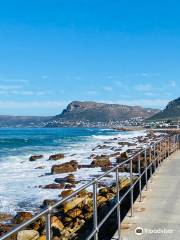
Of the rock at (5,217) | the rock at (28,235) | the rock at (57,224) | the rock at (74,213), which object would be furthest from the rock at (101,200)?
the rock at (28,235)

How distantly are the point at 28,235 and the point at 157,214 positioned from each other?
2.53 meters

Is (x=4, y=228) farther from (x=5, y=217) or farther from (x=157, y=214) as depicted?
(x=157, y=214)

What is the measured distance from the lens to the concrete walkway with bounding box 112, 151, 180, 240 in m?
6.88

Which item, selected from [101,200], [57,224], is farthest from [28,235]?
[101,200]

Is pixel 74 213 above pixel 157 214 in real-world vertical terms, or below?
below

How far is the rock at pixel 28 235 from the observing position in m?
8.77

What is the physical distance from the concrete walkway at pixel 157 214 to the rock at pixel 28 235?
1933 mm

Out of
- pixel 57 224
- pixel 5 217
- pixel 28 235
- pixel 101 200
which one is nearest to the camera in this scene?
pixel 28 235

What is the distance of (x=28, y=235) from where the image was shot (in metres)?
9.04

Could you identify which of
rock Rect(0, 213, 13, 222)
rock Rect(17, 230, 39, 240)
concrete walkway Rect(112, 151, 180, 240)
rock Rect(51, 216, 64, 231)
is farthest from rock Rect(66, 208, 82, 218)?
rock Rect(0, 213, 13, 222)

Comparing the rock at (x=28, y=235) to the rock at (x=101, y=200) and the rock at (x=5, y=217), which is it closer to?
the rock at (x=101, y=200)

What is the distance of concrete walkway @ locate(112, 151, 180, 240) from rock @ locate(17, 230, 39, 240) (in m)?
1.93

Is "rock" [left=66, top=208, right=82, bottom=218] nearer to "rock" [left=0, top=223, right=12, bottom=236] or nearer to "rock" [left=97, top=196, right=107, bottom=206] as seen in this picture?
"rock" [left=97, top=196, right=107, bottom=206]

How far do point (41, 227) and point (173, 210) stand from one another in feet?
10.3
